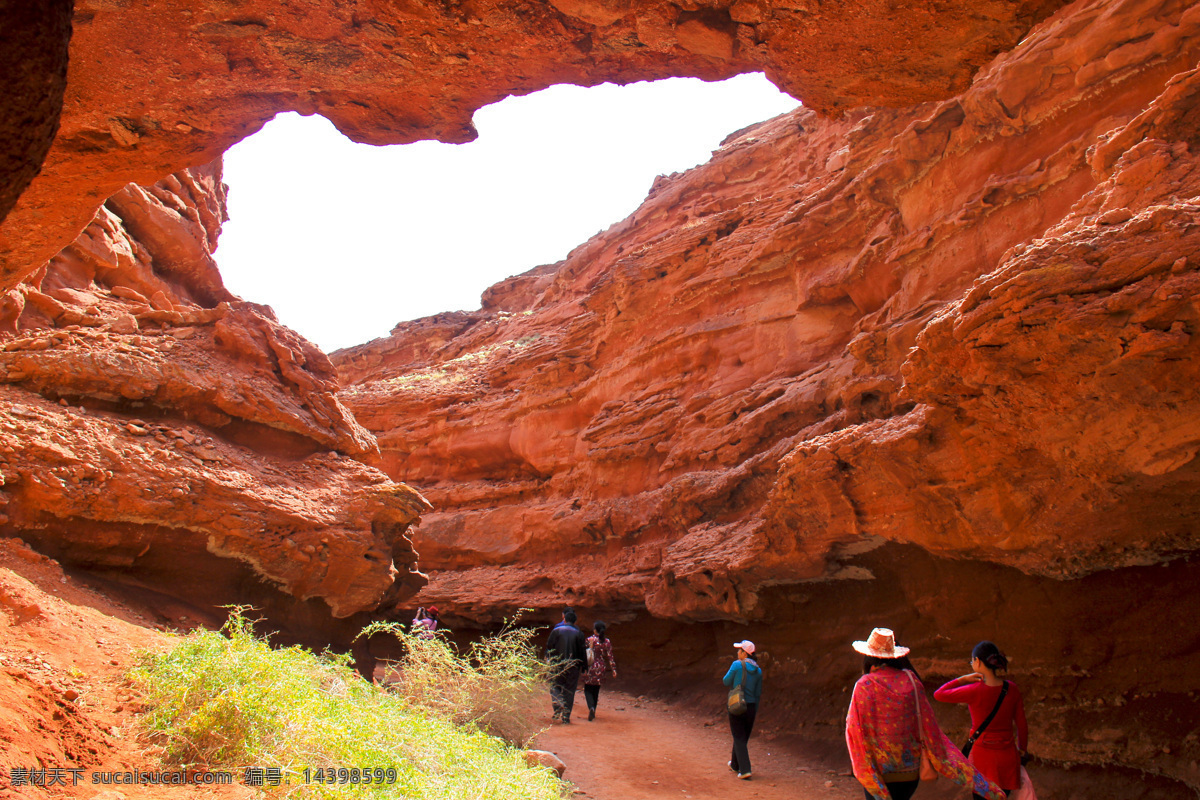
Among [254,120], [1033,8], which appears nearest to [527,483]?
[254,120]

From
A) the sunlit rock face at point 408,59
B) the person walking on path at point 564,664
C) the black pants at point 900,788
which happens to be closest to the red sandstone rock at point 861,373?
the person walking on path at point 564,664

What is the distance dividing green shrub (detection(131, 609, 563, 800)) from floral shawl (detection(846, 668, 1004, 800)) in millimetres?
2288

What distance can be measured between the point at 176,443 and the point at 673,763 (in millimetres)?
6707

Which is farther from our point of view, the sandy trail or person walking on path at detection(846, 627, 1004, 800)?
the sandy trail

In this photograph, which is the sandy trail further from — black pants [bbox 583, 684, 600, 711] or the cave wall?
the cave wall

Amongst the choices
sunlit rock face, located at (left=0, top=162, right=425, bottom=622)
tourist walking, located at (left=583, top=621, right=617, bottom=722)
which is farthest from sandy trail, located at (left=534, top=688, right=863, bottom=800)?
sunlit rock face, located at (left=0, top=162, right=425, bottom=622)

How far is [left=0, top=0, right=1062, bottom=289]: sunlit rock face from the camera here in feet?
11.4

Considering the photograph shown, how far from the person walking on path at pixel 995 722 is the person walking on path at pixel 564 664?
5.68 meters

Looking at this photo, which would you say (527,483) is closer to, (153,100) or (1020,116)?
(1020,116)

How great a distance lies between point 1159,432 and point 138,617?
871 cm

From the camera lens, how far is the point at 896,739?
412cm

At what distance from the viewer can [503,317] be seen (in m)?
29.0

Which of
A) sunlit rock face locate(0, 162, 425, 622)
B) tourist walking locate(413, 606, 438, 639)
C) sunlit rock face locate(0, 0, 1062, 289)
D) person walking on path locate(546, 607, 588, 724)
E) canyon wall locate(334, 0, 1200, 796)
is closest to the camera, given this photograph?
sunlit rock face locate(0, 0, 1062, 289)

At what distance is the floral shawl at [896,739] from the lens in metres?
4.07
